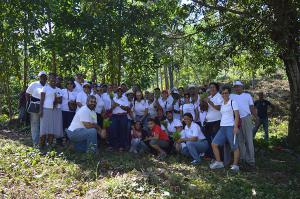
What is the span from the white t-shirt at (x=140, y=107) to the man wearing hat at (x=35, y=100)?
2548 millimetres

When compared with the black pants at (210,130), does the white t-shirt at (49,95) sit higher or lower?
higher

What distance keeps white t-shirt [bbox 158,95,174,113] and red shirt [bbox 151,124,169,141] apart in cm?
94

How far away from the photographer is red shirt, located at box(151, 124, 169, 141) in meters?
10.1

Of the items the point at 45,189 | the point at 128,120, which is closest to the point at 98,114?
the point at 128,120

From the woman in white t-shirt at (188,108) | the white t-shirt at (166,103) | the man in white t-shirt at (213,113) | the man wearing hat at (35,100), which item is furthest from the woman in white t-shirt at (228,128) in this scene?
the man wearing hat at (35,100)

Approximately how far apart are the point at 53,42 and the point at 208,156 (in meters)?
5.40

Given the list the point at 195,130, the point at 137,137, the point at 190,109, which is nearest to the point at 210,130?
the point at 195,130

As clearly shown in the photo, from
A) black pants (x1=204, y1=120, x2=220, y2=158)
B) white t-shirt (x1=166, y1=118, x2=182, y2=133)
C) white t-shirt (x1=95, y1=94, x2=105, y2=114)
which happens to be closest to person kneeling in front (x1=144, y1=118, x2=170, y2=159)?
white t-shirt (x1=166, y1=118, x2=182, y2=133)

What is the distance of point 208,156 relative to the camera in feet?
32.1

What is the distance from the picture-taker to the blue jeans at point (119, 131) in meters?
10.5

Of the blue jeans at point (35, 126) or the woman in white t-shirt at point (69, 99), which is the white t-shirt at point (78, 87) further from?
the blue jeans at point (35, 126)

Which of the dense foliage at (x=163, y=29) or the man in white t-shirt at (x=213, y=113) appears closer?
the man in white t-shirt at (x=213, y=113)

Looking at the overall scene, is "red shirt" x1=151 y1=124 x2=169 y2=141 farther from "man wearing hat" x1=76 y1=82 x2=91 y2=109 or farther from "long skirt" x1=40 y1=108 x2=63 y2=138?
"long skirt" x1=40 y1=108 x2=63 y2=138

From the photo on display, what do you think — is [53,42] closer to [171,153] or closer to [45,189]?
[171,153]
